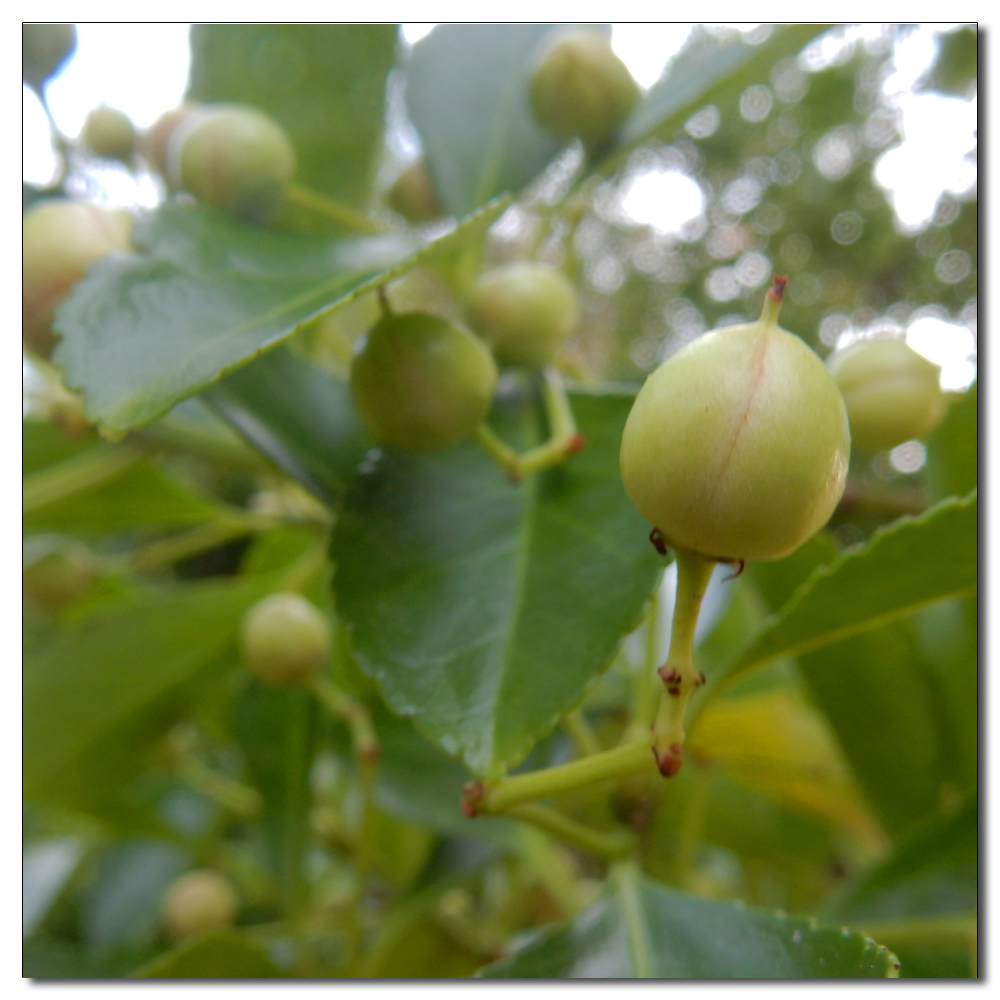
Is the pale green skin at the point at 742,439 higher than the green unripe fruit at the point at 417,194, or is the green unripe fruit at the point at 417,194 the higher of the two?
the green unripe fruit at the point at 417,194

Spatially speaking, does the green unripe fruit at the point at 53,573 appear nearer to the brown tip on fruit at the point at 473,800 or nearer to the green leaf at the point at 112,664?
the green leaf at the point at 112,664

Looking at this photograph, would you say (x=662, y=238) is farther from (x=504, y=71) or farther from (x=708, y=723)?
(x=708, y=723)

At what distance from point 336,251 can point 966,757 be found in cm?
39

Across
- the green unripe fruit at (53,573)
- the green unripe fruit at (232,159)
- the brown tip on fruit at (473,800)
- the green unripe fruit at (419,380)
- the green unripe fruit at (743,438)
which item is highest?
the green unripe fruit at (232,159)

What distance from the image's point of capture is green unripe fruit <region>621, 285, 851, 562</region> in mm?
223

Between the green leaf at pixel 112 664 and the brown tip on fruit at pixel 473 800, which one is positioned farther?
the green leaf at pixel 112 664

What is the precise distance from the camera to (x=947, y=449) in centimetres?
46

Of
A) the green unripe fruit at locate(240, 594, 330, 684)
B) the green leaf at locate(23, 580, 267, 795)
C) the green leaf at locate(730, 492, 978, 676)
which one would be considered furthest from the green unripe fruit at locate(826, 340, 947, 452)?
the green leaf at locate(23, 580, 267, 795)

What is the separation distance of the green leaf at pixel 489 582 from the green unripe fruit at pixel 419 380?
0.16 feet

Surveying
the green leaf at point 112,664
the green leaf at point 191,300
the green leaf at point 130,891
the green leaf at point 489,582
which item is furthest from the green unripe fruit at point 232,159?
the green leaf at point 130,891

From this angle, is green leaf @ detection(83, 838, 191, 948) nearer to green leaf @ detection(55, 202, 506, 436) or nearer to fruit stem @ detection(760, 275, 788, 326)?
green leaf @ detection(55, 202, 506, 436)

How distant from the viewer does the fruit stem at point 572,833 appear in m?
0.32

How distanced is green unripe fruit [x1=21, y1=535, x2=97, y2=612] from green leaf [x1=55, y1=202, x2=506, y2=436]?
10.1 inches

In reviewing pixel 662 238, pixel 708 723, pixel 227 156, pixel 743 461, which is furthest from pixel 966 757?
pixel 662 238
